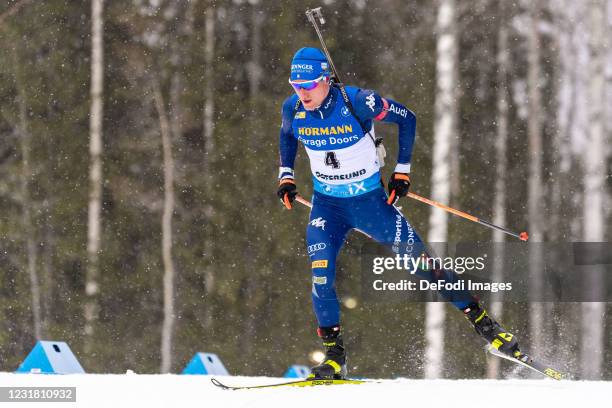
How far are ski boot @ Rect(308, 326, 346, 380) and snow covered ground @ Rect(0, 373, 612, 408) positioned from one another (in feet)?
1.74

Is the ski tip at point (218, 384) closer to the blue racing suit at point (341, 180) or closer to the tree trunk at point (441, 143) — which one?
the blue racing suit at point (341, 180)

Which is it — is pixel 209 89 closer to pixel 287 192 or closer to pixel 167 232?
pixel 167 232

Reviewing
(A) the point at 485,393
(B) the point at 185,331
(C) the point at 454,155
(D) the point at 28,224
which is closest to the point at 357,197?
(A) the point at 485,393

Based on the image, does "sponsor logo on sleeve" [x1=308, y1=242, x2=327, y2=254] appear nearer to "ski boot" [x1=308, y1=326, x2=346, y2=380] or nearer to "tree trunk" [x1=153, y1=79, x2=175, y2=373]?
"ski boot" [x1=308, y1=326, x2=346, y2=380]

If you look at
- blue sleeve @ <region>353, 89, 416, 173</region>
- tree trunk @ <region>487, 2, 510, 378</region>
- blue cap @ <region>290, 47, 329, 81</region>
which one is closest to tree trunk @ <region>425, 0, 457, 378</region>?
tree trunk @ <region>487, 2, 510, 378</region>

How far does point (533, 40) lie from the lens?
25.7ft

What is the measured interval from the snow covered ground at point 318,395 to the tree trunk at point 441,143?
2791 millimetres

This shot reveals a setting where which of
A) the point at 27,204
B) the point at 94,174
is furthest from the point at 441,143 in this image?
the point at 27,204

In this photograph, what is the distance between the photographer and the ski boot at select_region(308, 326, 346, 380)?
5199mm

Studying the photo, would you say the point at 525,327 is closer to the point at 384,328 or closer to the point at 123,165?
the point at 384,328

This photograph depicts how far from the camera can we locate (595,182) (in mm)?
7711

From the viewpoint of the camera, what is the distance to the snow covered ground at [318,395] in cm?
406

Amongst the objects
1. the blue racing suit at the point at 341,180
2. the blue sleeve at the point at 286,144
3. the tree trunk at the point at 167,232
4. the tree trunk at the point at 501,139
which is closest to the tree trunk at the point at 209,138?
the tree trunk at the point at 167,232

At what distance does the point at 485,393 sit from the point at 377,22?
472 cm
